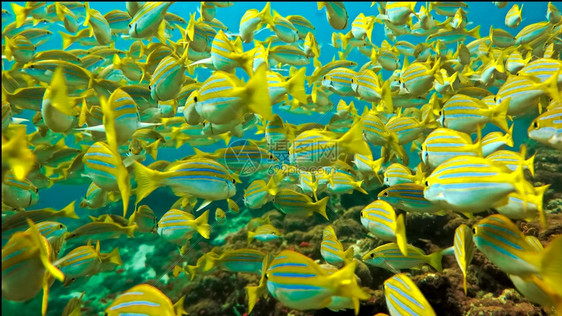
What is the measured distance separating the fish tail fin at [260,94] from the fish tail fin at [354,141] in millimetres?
868

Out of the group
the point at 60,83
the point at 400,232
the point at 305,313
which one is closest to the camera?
the point at 60,83

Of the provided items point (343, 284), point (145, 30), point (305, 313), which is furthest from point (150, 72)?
point (305, 313)

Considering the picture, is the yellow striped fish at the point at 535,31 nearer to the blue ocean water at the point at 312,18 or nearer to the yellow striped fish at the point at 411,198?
the yellow striped fish at the point at 411,198

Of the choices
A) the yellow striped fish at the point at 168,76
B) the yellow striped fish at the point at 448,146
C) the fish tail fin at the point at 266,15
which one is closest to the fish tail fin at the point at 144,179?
the yellow striped fish at the point at 168,76

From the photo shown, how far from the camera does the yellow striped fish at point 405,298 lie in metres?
1.99

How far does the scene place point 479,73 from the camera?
5121 millimetres

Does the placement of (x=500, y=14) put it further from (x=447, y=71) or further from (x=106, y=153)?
(x=106, y=153)

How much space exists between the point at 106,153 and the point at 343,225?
5.23 m

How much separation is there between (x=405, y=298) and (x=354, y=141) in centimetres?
136

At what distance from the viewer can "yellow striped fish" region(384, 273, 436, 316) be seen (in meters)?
1.99

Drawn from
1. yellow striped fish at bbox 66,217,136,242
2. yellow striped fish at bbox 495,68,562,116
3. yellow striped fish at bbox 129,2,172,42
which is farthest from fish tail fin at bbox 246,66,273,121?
yellow striped fish at bbox 66,217,136,242

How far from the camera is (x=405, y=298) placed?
6.77 ft

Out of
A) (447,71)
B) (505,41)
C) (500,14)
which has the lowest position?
(447,71)

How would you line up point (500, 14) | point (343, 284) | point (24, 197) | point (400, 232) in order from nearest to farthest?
point (343, 284) → point (400, 232) → point (24, 197) → point (500, 14)
